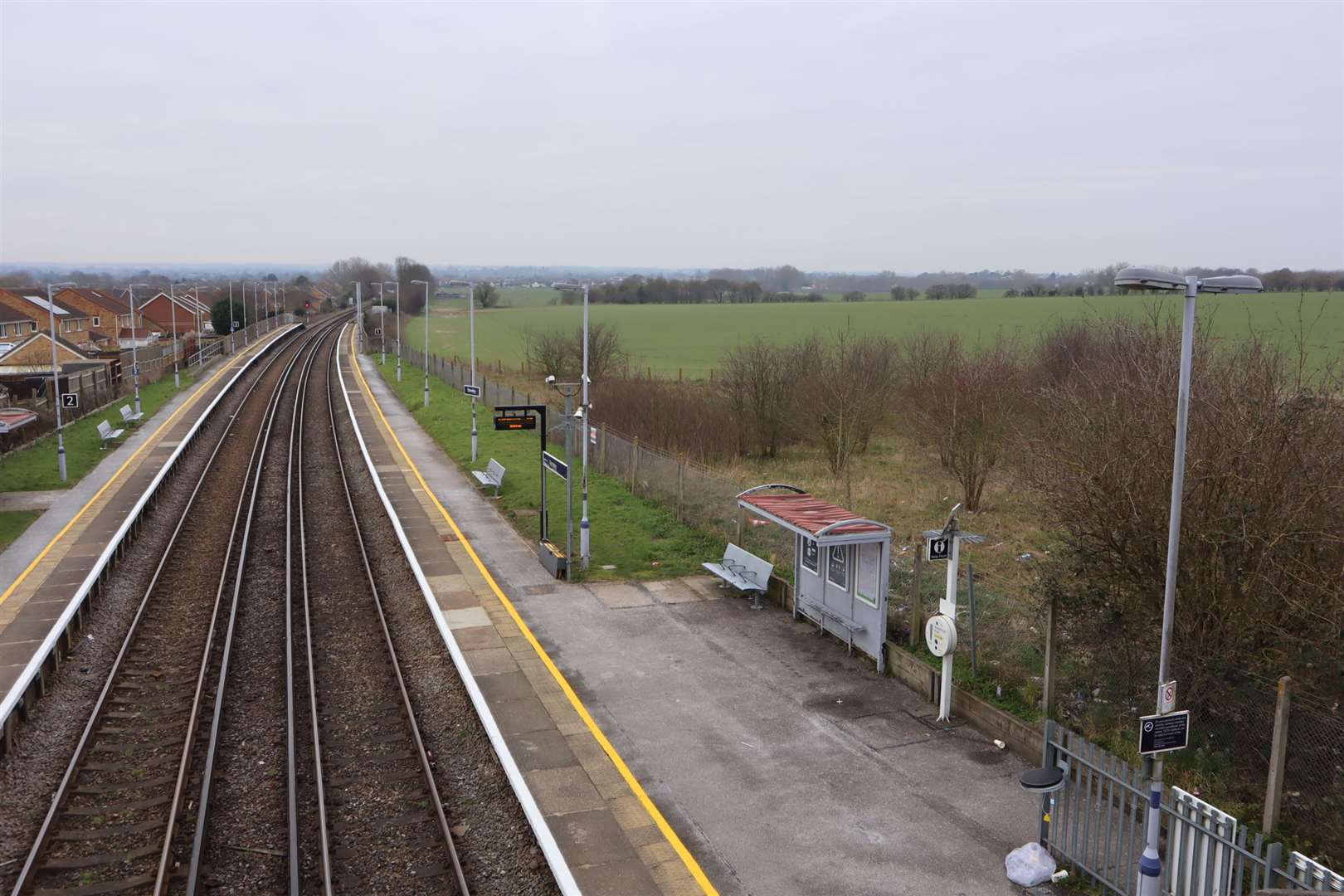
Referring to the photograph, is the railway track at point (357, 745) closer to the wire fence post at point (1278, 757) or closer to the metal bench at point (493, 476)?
the metal bench at point (493, 476)

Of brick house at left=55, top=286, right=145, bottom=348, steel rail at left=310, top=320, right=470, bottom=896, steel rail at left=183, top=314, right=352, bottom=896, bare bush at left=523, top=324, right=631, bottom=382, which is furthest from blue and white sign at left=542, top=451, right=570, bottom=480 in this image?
brick house at left=55, top=286, right=145, bottom=348

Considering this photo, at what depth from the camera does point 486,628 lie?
17.6 m

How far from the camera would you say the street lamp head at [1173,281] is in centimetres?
894

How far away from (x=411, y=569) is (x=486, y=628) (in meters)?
4.43

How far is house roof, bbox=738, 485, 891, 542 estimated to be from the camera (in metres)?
15.7

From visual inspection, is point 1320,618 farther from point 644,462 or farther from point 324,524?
point 324,524

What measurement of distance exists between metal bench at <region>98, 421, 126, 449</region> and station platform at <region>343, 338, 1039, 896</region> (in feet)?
73.5

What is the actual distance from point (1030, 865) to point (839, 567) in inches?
280

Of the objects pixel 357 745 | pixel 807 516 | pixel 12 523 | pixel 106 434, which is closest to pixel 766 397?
pixel 807 516

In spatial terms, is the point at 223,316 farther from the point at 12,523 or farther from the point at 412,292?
the point at 12,523

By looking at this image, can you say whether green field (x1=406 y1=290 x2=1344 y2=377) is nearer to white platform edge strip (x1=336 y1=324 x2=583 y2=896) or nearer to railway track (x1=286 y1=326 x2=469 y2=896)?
white platform edge strip (x1=336 y1=324 x2=583 y2=896)

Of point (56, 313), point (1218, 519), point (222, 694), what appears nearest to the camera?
point (1218, 519)

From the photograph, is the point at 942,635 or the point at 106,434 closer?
the point at 942,635

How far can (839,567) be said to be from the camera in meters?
16.9
